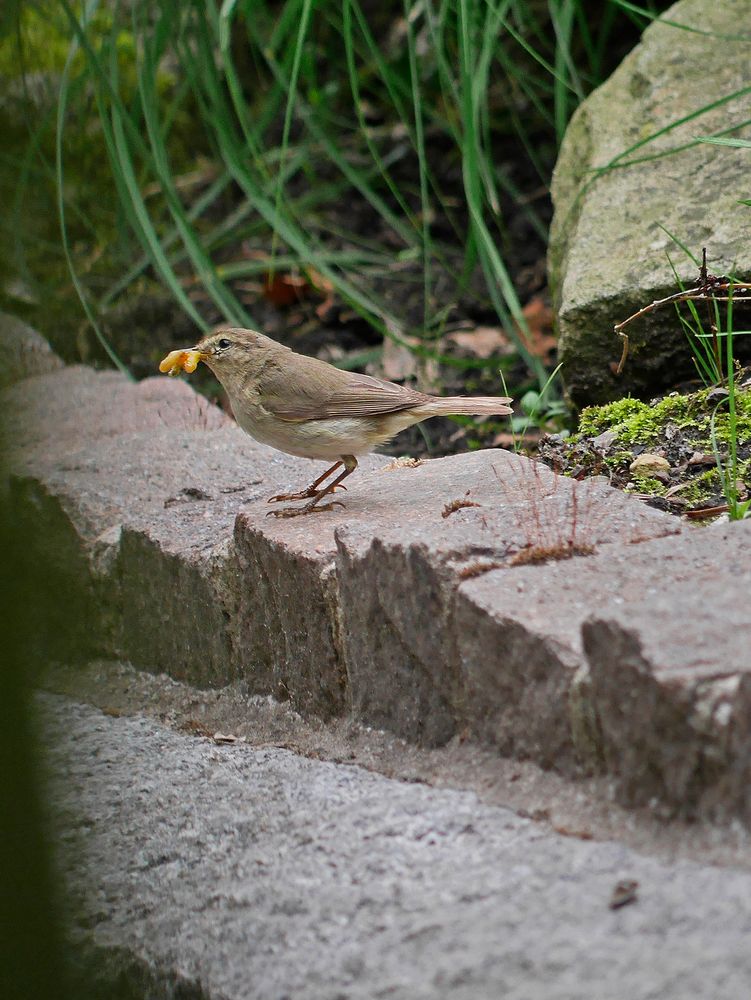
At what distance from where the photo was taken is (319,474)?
3750 millimetres

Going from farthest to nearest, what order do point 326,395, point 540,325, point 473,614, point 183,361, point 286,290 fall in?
point 286,290
point 540,325
point 183,361
point 326,395
point 473,614

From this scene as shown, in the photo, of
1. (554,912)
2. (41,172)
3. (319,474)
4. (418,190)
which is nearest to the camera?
(554,912)

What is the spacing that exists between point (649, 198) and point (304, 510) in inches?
75.3

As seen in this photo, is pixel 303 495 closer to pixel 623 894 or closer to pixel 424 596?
pixel 424 596

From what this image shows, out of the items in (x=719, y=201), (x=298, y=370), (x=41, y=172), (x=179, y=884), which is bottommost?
(x=179, y=884)

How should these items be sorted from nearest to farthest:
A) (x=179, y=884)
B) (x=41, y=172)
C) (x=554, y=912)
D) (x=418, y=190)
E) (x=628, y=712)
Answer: (x=554, y=912) < (x=628, y=712) < (x=179, y=884) < (x=41, y=172) < (x=418, y=190)

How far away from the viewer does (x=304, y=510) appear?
3127mm

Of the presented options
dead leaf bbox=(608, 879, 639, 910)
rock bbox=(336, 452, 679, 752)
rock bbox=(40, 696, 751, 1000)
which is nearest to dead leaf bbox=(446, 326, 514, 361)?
rock bbox=(336, 452, 679, 752)

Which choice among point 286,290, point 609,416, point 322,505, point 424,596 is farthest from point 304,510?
point 286,290

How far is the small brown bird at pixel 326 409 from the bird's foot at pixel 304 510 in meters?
0.01

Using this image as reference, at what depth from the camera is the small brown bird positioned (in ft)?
10.7

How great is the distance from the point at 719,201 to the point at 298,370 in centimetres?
163

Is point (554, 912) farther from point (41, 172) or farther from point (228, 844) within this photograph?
point (41, 172)

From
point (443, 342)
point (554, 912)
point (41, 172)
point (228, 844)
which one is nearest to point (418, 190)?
point (443, 342)
